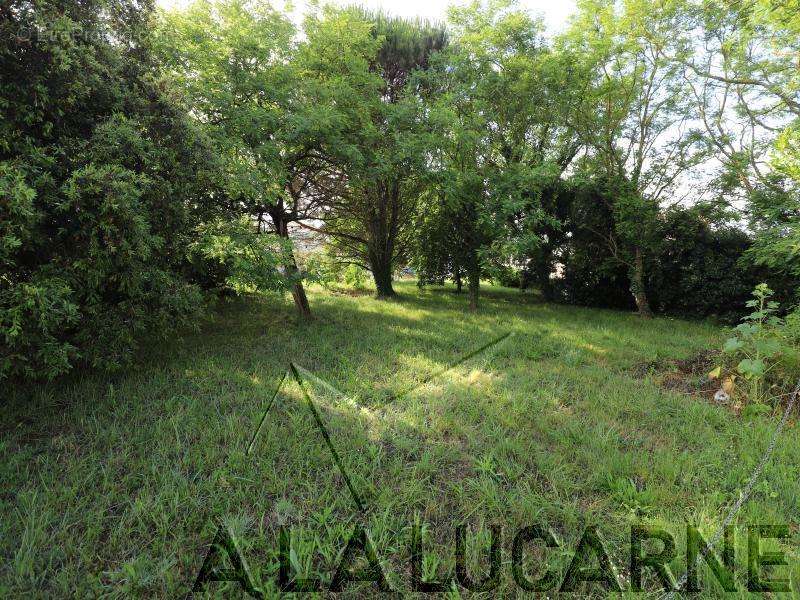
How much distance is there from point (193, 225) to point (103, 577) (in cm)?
352

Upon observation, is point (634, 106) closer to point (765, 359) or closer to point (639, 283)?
point (639, 283)

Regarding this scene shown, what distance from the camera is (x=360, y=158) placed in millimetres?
5590

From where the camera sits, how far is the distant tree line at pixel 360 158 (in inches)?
110

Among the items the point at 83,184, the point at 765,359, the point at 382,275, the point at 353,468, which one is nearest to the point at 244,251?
the point at 83,184

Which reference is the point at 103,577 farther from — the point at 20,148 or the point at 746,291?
the point at 746,291

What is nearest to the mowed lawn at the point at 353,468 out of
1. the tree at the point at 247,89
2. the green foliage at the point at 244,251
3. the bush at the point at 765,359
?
the bush at the point at 765,359

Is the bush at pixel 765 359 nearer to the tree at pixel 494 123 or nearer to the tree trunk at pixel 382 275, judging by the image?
the tree at pixel 494 123

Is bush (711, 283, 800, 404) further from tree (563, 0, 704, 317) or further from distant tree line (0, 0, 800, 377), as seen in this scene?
tree (563, 0, 704, 317)

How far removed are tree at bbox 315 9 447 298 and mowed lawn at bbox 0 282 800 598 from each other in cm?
383

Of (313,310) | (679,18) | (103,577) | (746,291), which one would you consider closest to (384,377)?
(103,577)

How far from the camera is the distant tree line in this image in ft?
9.14

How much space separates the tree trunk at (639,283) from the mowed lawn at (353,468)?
4.89 metres

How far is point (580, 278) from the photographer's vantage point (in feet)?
33.4

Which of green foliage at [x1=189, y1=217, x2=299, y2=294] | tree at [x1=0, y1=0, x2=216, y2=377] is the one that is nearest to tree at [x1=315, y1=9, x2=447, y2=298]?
green foliage at [x1=189, y1=217, x2=299, y2=294]
